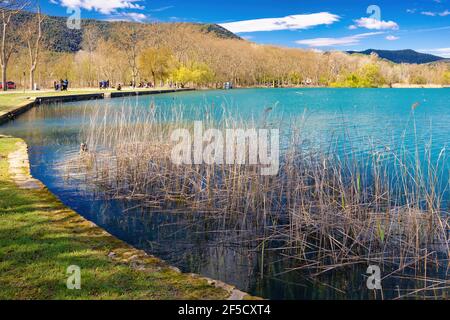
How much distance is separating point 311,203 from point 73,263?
343 centimetres

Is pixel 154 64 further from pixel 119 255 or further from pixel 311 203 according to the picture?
pixel 119 255

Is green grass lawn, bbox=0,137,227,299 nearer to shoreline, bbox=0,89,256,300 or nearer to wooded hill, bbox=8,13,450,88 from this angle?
shoreline, bbox=0,89,256,300

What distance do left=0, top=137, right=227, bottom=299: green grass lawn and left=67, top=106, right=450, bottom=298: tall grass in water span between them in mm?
1803

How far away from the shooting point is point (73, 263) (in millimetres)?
4059

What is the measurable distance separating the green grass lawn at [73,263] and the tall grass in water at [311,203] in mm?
1803

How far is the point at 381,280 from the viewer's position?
462 cm

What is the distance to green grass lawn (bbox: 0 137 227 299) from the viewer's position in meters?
3.56
